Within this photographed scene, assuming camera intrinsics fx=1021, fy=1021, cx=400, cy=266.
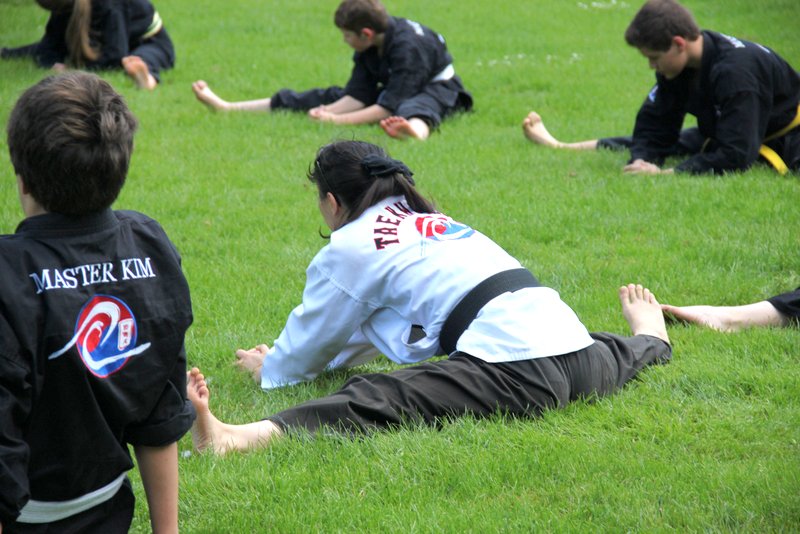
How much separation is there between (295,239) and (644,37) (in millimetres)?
2685

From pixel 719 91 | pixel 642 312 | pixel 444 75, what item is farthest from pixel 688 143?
pixel 642 312

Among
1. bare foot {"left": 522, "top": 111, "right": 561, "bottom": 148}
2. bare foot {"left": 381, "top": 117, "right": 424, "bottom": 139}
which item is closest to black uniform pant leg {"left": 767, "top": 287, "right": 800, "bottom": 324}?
bare foot {"left": 522, "top": 111, "right": 561, "bottom": 148}

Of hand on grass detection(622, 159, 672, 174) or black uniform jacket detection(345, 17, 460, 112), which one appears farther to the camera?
black uniform jacket detection(345, 17, 460, 112)

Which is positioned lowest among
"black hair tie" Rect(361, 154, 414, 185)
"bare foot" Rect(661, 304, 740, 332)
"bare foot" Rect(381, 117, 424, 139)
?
"bare foot" Rect(381, 117, 424, 139)

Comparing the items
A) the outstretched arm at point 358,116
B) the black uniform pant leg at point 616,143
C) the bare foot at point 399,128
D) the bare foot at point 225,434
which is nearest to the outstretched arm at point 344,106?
the outstretched arm at point 358,116

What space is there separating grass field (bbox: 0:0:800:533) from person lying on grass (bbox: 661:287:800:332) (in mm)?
149

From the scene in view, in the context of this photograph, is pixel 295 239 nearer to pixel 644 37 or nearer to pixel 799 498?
pixel 644 37

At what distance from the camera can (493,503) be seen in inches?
121

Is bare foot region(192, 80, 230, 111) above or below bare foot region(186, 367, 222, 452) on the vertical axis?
below

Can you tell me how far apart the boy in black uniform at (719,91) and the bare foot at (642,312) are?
263cm

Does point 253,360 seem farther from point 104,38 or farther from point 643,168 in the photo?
point 104,38

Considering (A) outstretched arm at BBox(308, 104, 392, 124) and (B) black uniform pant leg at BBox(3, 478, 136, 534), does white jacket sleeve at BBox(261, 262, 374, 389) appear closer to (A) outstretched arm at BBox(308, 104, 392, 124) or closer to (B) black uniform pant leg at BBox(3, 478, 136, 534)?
(B) black uniform pant leg at BBox(3, 478, 136, 534)

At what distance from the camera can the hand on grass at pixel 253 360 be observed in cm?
426

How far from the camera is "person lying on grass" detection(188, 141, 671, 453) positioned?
356 cm
